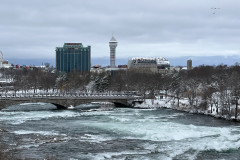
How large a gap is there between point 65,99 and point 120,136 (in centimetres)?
3913

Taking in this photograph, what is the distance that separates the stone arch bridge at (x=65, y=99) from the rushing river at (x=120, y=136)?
25.6ft

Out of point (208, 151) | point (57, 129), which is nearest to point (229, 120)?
point (208, 151)

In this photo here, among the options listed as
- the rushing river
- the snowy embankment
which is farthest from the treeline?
the rushing river

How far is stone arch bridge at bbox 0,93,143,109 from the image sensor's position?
276ft

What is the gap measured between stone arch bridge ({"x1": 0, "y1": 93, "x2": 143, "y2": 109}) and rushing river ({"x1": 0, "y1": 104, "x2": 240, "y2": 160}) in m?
7.79

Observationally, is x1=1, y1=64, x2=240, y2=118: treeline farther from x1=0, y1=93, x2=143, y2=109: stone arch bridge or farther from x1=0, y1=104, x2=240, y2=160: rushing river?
x1=0, y1=104, x2=240, y2=160: rushing river

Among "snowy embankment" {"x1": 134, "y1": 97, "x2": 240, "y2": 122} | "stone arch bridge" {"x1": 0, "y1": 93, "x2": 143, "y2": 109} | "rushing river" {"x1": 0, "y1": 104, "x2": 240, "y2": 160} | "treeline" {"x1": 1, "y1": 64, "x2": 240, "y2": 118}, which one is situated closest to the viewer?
"rushing river" {"x1": 0, "y1": 104, "x2": 240, "y2": 160}

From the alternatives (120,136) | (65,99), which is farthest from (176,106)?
(120,136)

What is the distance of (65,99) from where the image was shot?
91062mm

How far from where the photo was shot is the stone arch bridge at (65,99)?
84050 millimetres

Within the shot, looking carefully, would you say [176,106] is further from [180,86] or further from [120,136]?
[120,136]

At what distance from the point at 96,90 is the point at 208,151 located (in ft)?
303

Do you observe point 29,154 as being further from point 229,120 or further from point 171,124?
point 229,120

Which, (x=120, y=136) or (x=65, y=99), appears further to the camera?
Result: (x=65, y=99)
